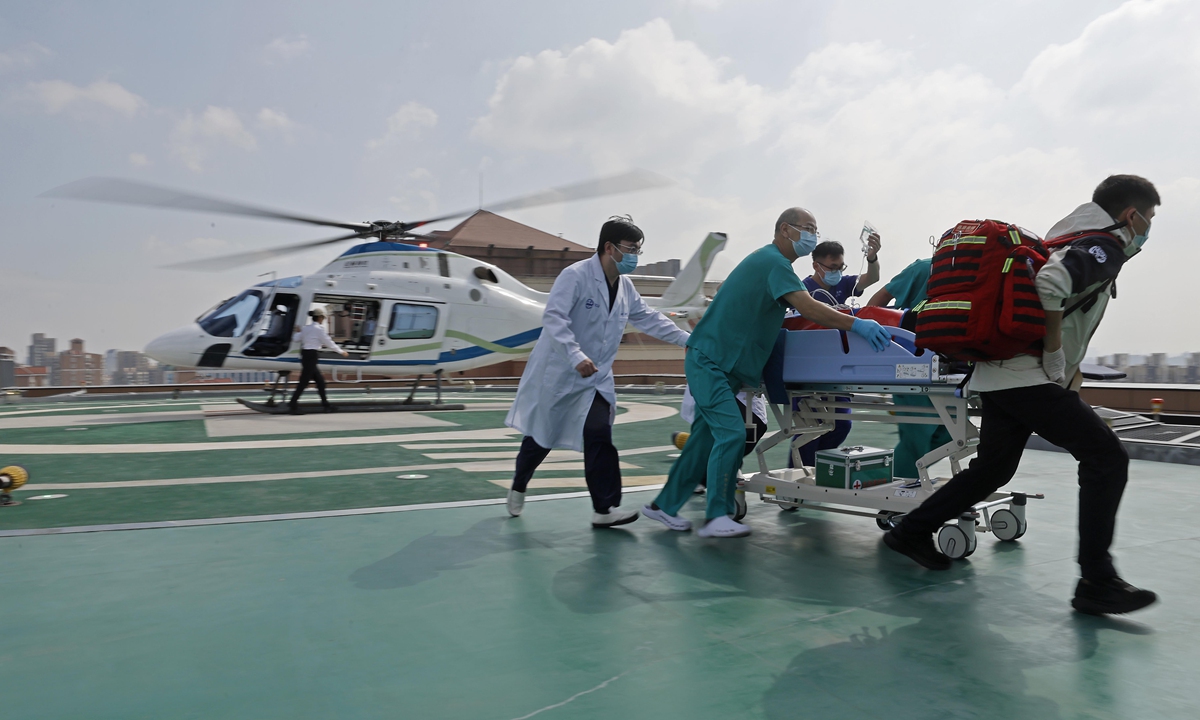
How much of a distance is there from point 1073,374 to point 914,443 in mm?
1764

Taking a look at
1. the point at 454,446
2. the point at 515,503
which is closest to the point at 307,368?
the point at 454,446

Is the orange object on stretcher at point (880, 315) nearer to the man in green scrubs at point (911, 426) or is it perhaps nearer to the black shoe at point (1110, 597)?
the man in green scrubs at point (911, 426)

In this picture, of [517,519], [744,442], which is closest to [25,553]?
[517,519]

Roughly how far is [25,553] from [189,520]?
2.83 feet

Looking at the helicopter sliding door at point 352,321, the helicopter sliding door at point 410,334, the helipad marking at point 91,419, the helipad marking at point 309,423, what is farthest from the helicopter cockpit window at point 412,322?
the helipad marking at point 91,419

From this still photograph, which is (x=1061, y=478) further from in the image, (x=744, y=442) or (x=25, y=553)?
(x=25, y=553)

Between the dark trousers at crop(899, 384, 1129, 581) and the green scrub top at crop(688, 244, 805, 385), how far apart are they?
1277 mm

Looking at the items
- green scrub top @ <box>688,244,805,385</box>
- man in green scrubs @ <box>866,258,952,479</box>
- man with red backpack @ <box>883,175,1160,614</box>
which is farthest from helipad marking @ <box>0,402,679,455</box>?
man with red backpack @ <box>883,175,1160,614</box>

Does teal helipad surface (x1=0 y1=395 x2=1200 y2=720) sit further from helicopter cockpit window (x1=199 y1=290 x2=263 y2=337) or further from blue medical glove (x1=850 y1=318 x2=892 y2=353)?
helicopter cockpit window (x1=199 y1=290 x2=263 y2=337)

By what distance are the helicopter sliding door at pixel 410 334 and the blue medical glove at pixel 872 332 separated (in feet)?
37.5

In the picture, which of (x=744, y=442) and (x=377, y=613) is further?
(x=744, y=442)

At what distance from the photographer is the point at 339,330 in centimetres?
1493

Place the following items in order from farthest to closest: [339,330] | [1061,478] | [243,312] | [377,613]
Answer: [339,330], [243,312], [1061,478], [377,613]

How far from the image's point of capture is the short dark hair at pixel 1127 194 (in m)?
2.89
